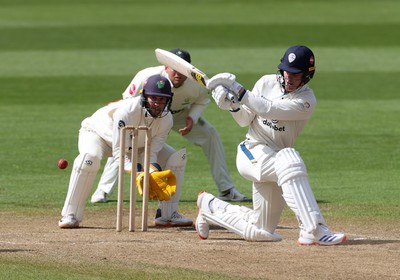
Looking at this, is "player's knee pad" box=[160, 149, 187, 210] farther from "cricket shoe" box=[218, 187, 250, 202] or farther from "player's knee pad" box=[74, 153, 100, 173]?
"cricket shoe" box=[218, 187, 250, 202]

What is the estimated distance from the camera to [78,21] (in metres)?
29.5

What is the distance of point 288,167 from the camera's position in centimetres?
860

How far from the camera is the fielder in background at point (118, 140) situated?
9586 millimetres

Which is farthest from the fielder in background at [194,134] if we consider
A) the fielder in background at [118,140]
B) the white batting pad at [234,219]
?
the white batting pad at [234,219]

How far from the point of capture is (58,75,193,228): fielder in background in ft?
31.4

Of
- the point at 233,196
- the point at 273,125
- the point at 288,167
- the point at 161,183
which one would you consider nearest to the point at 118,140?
the point at 161,183

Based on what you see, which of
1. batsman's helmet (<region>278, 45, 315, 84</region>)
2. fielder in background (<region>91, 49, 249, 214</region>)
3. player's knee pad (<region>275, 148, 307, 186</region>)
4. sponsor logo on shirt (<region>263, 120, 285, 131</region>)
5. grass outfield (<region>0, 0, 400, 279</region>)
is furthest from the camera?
grass outfield (<region>0, 0, 400, 279</region>)

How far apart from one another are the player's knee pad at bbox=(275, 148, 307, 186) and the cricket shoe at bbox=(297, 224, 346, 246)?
1.48 feet

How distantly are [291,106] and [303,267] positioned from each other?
5.12 feet

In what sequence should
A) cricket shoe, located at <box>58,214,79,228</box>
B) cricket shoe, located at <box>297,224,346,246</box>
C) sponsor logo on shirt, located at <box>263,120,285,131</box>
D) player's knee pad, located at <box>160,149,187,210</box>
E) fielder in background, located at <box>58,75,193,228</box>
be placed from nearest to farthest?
1. cricket shoe, located at <box>297,224,346,246</box>
2. sponsor logo on shirt, located at <box>263,120,285,131</box>
3. fielder in background, located at <box>58,75,193,228</box>
4. cricket shoe, located at <box>58,214,79,228</box>
5. player's knee pad, located at <box>160,149,187,210</box>

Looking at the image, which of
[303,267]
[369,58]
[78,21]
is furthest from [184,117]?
[78,21]

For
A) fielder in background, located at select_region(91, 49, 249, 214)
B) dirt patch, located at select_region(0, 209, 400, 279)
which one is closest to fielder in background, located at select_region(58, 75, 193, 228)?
dirt patch, located at select_region(0, 209, 400, 279)

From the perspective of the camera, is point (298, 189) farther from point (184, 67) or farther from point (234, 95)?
point (184, 67)

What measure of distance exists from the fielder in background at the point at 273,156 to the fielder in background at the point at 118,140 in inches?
31.7
